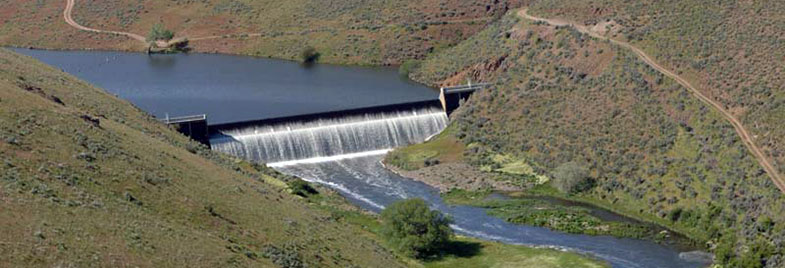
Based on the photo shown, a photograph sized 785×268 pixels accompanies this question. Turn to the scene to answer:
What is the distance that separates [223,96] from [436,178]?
3232cm

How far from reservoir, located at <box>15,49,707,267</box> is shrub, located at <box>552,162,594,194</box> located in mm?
6941

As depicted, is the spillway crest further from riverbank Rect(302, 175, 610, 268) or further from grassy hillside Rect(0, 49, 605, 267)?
riverbank Rect(302, 175, 610, 268)

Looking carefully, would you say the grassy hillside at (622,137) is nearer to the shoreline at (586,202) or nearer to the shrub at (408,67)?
the shoreline at (586,202)

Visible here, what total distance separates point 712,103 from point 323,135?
2967cm

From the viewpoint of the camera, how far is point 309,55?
12656 cm

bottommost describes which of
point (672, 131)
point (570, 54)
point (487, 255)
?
point (487, 255)

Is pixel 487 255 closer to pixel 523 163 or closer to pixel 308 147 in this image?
pixel 523 163

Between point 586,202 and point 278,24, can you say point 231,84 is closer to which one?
point 278,24

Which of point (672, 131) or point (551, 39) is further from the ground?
point (551, 39)

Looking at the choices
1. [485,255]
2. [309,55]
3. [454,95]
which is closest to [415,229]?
[485,255]

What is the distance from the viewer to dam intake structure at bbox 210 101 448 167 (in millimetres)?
82688

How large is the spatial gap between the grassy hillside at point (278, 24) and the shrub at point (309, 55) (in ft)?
3.59

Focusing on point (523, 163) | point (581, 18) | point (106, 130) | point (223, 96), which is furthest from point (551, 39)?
point (106, 130)

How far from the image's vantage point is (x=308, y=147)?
274 feet
